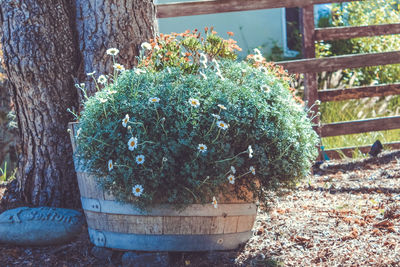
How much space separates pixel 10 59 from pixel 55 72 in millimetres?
318

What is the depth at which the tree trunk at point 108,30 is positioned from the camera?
12.3ft

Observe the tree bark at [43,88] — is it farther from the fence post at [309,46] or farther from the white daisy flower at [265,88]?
the fence post at [309,46]

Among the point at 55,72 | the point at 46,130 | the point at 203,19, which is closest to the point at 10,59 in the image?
the point at 55,72

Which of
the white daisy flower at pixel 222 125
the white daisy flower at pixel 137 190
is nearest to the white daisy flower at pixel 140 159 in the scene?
the white daisy flower at pixel 137 190

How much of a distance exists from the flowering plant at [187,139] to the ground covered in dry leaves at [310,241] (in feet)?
1.33

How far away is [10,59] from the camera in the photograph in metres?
3.72

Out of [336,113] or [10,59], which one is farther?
[336,113]

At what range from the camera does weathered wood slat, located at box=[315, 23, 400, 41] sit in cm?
629

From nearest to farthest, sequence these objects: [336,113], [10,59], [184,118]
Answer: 1. [184,118]
2. [10,59]
3. [336,113]

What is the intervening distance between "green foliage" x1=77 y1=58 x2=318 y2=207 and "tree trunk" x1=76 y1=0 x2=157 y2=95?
28.2 inches

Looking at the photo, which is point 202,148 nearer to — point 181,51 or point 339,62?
point 181,51

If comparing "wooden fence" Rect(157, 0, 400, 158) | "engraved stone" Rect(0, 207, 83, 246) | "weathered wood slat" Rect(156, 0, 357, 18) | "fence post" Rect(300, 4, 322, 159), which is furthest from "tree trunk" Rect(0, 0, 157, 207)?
"fence post" Rect(300, 4, 322, 159)

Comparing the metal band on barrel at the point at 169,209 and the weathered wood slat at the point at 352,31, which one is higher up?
the weathered wood slat at the point at 352,31

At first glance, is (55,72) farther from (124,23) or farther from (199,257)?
(199,257)
